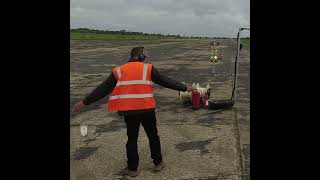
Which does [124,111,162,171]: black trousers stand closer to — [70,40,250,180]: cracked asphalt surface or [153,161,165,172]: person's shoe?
[153,161,165,172]: person's shoe

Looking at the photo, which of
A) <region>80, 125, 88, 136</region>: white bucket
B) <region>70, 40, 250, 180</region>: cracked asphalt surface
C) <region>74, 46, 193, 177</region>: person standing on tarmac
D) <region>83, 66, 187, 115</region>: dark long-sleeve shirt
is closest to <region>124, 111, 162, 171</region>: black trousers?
<region>74, 46, 193, 177</region>: person standing on tarmac

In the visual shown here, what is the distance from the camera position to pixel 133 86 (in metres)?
6.54

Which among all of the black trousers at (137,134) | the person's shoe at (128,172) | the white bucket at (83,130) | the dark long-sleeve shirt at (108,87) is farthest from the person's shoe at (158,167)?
the white bucket at (83,130)

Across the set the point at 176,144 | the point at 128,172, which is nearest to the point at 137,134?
the point at 128,172

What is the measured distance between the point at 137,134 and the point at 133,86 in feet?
2.49

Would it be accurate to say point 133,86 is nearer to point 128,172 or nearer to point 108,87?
point 108,87

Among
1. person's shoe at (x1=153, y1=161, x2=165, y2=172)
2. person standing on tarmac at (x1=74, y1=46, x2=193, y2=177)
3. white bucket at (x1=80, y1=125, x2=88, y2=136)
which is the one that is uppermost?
person standing on tarmac at (x1=74, y1=46, x2=193, y2=177)

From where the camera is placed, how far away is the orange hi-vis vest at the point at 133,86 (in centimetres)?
653

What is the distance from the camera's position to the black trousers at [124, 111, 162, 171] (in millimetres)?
6613

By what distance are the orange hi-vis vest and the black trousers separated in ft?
0.56
